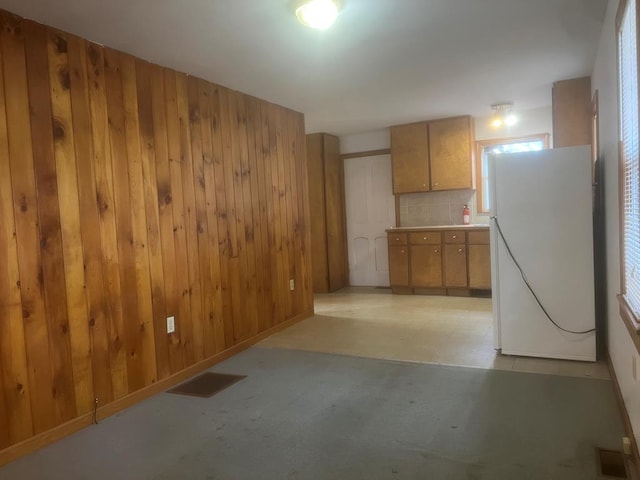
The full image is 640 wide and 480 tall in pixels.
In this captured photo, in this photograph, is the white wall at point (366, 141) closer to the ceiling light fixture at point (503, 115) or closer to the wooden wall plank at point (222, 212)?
the ceiling light fixture at point (503, 115)

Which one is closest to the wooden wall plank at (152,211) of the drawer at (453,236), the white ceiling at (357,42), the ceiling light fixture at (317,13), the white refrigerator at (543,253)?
the white ceiling at (357,42)

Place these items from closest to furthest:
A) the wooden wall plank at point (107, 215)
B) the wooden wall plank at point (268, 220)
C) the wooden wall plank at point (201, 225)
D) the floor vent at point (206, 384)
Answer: the wooden wall plank at point (107, 215) < the floor vent at point (206, 384) < the wooden wall plank at point (201, 225) < the wooden wall plank at point (268, 220)

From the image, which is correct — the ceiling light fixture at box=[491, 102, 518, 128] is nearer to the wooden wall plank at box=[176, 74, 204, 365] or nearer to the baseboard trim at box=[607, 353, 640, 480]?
the baseboard trim at box=[607, 353, 640, 480]

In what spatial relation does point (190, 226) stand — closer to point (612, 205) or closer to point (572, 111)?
point (612, 205)

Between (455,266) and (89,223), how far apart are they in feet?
14.5

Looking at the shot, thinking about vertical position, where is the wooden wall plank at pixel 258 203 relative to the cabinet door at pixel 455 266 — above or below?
above

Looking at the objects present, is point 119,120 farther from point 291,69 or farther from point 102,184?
point 291,69

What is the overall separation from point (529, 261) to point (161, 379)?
2802mm

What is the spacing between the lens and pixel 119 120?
295cm

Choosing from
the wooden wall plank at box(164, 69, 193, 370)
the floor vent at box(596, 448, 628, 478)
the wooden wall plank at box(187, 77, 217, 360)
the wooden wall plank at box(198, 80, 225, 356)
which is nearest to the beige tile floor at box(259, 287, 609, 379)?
the wooden wall plank at box(198, 80, 225, 356)

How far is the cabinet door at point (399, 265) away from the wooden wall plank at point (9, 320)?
462cm

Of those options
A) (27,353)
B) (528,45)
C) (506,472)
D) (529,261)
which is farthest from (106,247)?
(528,45)

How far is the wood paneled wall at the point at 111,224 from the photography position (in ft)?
7.84

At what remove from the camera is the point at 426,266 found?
6012mm
